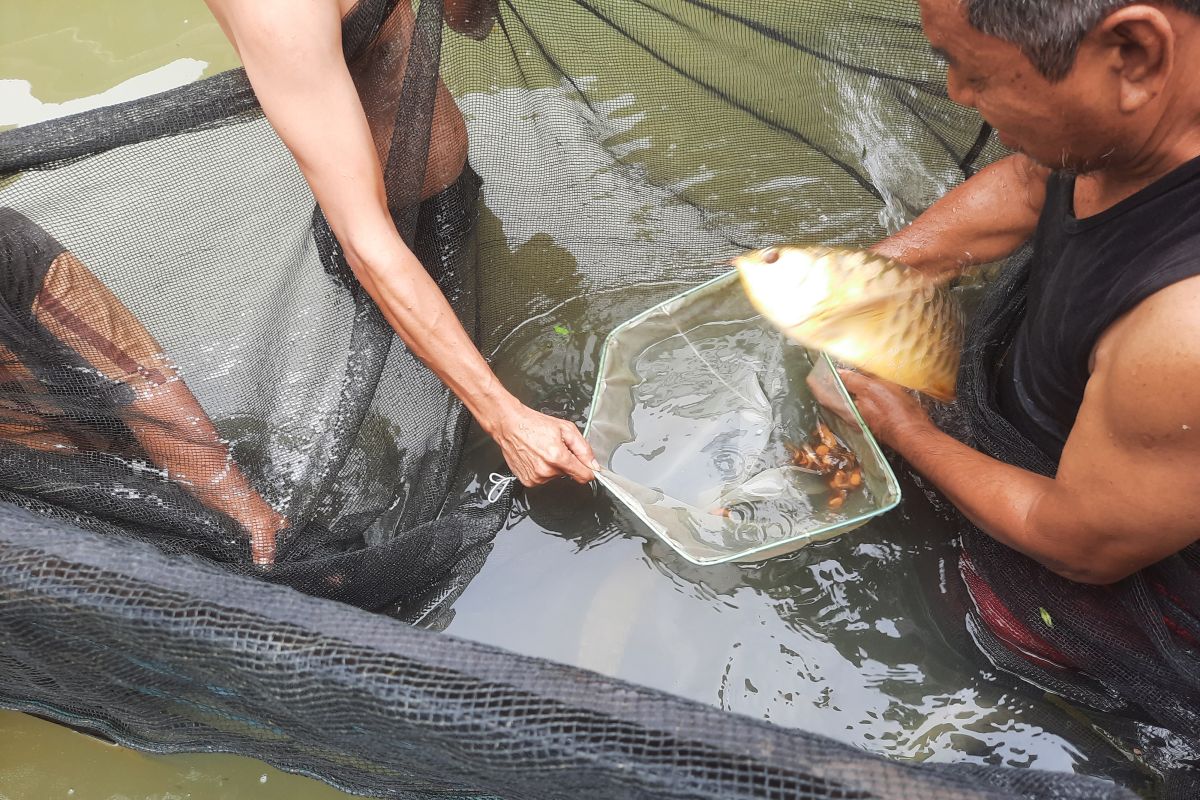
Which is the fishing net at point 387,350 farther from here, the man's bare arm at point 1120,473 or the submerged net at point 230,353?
the man's bare arm at point 1120,473

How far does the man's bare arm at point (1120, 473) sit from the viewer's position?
123 centimetres

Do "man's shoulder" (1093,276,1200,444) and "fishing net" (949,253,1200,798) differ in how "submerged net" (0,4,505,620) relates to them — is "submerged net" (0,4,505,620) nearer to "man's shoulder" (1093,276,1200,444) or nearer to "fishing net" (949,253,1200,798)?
"fishing net" (949,253,1200,798)

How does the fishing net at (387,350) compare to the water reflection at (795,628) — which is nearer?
the fishing net at (387,350)

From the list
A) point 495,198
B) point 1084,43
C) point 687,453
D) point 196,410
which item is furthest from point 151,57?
point 1084,43

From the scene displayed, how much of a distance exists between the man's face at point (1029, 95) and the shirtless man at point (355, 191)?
3.58 feet

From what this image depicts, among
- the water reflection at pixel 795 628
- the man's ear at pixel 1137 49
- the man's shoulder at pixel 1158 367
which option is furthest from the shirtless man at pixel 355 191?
the man's ear at pixel 1137 49

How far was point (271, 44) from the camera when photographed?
5.68ft

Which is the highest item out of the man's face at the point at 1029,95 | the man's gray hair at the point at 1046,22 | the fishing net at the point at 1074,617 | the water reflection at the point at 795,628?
the man's gray hair at the point at 1046,22

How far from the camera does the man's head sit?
118 centimetres

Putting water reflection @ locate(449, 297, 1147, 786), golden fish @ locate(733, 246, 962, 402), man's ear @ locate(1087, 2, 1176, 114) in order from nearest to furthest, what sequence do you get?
man's ear @ locate(1087, 2, 1176, 114), golden fish @ locate(733, 246, 962, 402), water reflection @ locate(449, 297, 1147, 786)

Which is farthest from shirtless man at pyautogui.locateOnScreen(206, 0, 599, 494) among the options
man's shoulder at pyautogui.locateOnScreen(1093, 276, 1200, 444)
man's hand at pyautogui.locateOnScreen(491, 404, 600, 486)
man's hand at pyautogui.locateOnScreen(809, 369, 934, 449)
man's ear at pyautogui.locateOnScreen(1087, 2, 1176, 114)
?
man's ear at pyautogui.locateOnScreen(1087, 2, 1176, 114)

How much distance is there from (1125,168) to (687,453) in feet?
4.46

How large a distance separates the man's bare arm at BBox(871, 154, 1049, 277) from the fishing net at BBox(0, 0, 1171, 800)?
43cm

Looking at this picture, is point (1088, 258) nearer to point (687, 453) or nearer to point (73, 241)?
point (687, 453)
